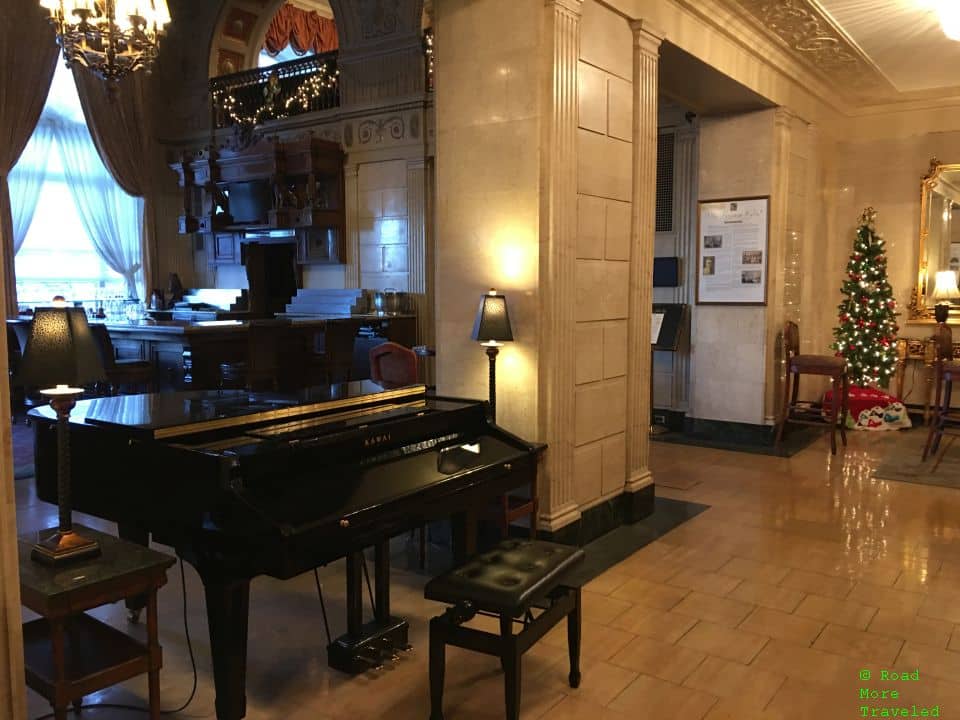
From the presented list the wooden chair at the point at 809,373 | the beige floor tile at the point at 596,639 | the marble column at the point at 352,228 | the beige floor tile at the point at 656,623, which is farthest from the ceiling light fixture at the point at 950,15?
the marble column at the point at 352,228

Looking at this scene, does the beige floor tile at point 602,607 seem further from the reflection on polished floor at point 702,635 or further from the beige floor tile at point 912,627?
the beige floor tile at point 912,627

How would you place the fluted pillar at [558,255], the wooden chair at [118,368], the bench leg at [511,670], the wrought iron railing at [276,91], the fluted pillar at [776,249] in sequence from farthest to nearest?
the wrought iron railing at [276,91] → the fluted pillar at [776,249] → the wooden chair at [118,368] → the fluted pillar at [558,255] → the bench leg at [511,670]

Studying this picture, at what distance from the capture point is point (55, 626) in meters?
2.17

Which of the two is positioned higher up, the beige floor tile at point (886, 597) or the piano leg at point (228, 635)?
the piano leg at point (228, 635)

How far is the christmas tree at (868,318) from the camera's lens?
8219mm

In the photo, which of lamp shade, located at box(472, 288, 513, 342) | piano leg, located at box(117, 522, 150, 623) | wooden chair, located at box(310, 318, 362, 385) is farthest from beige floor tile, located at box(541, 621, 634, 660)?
wooden chair, located at box(310, 318, 362, 385)

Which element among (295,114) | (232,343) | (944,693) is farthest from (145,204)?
(944,693)

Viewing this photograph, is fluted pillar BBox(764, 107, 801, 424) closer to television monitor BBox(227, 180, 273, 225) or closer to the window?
television monitor BBox(227, 180, 273, 225)

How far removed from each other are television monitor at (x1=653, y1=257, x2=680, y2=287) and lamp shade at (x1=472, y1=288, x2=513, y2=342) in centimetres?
421

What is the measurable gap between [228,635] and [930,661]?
2700 millimetres

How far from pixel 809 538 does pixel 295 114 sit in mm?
8685

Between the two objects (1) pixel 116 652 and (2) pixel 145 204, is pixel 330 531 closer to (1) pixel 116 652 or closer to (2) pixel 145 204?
(1) pixel 116 652

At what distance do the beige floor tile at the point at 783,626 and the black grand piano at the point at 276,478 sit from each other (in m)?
1.20

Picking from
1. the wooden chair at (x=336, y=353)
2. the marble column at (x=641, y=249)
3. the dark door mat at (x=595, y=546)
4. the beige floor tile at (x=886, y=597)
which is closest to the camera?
the beige floor tile at (x=886, y=597)
